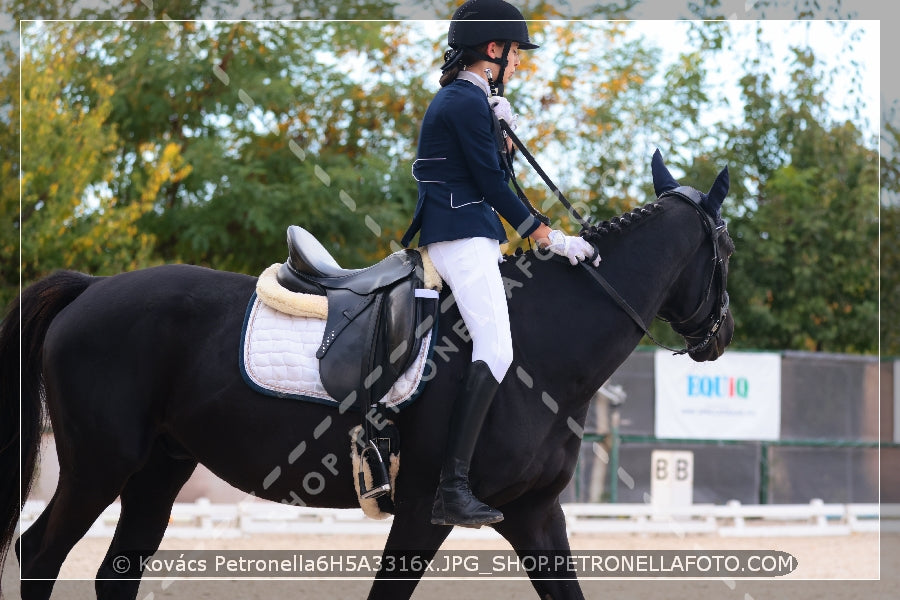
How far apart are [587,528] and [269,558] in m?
3.52

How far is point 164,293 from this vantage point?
389cm

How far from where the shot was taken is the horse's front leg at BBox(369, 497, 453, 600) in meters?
3.55

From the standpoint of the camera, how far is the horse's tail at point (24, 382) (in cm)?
411

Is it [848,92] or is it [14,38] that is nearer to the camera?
[14,38]

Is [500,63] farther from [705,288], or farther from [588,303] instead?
[705,288]

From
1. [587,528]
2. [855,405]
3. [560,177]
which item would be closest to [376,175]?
[560,177]

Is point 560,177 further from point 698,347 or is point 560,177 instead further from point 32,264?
point 698,347

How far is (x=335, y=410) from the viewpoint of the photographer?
12.0 ft

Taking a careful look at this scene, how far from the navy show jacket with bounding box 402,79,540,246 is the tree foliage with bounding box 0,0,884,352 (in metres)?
5.53

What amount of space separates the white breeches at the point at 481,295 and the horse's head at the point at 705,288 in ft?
2.65

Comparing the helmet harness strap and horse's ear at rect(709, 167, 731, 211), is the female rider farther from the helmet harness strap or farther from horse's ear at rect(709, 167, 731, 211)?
horse's ear at rect(709, 167, 731, 211)

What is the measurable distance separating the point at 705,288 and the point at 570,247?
2.16 ft
